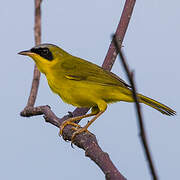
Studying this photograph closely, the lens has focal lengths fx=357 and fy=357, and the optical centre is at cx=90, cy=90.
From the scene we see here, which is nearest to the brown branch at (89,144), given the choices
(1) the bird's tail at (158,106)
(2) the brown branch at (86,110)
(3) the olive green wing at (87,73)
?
(2) the brown branch at (86,110)

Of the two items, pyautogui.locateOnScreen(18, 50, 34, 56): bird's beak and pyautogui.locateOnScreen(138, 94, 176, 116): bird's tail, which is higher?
pyautogui.locateOnScreen(18, 50, 34, 56): bird's beak

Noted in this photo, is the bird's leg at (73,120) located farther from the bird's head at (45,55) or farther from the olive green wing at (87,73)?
the bird's head at (45,55)

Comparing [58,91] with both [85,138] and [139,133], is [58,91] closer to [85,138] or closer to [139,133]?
[85,138]

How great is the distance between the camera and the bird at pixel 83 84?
3.89 m

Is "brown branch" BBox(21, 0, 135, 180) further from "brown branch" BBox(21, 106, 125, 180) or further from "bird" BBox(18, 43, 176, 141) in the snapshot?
"bird" BBox(18, 43, 176, 141)

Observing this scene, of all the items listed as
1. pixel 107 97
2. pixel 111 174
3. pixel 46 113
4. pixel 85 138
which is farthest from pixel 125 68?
pixel 107 97

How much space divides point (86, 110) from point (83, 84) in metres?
0.47

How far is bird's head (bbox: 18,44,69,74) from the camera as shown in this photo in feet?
13.4

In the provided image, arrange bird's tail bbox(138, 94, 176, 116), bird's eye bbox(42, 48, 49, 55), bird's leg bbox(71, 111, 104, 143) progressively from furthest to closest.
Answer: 1. bird's eye bbox(42, 48, 49, 55)
2. bird's tail bbox(138, 94, 176, 116)
3. bird's leg bbox(71, 111, 104, 143)

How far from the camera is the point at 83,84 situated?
404 cm

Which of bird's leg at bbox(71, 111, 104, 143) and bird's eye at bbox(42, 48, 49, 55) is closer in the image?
bird's leg at bbox(71, 111, 104, 143)

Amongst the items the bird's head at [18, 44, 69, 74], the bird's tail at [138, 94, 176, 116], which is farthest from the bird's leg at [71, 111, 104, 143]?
the bird's head at [18, 44, 69, 74]

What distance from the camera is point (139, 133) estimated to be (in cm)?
120

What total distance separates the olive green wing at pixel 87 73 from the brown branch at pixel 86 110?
0.14m
